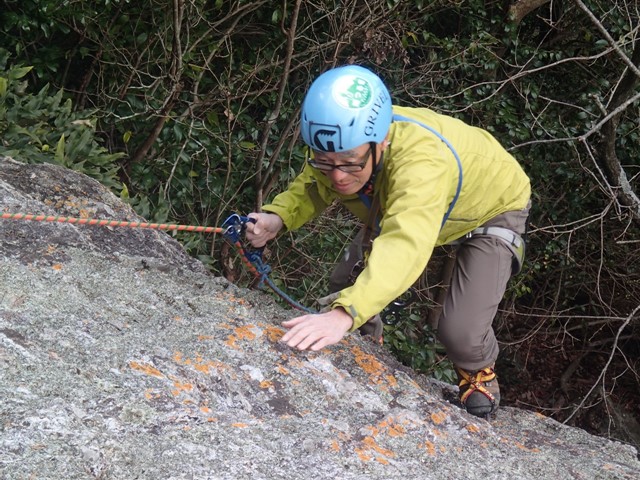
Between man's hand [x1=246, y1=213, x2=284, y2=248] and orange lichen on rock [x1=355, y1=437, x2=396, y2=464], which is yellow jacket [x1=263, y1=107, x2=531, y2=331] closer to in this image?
man's hand [x1=246, y1=213, x2=284, y2=248]

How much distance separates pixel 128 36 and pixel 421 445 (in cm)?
427

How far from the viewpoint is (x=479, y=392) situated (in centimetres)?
347

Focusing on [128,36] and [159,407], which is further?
[128,36]

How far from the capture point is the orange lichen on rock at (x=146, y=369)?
7.29 ft

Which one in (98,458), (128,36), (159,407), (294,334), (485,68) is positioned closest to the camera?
(98,458)

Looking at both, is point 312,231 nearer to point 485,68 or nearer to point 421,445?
point 485,68

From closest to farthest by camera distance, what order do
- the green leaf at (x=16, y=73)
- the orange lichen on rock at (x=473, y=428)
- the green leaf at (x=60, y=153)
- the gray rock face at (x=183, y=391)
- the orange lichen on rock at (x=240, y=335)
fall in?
1. the gray rock face at (x=183, y=391)
2. the orange lichen on rock at (x=240, y=335)
3. the orange lichen on rock at (x=473, y=428)
4. the green leaf at (x=60, y=153)
5. the green leaf at (x=16, y=73)

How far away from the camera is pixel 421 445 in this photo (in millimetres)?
2447

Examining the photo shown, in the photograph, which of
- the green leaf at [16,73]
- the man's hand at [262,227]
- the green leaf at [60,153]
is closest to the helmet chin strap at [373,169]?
the man's hand at [262,227]

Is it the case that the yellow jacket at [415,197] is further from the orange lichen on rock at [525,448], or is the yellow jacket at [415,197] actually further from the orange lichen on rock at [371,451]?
the orange lichen on rock at [525,448]

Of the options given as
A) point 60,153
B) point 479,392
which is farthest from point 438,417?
point 60,153

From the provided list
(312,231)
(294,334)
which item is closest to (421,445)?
(294,334)

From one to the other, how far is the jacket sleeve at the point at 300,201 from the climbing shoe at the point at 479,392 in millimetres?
1061

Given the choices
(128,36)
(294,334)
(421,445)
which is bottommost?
(421,445)
